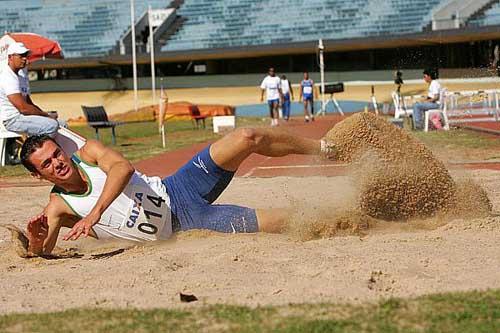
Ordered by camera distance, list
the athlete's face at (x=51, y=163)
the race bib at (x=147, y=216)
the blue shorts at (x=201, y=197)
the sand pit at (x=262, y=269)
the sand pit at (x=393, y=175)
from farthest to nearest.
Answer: the sand pit at (x=393, y=175) < the blue shorts at (x=201, y=197) < the race bib at (x=147, y=216) < the athlete's face at (x=51, y=163) < the sand pit at (x=262, y=269)

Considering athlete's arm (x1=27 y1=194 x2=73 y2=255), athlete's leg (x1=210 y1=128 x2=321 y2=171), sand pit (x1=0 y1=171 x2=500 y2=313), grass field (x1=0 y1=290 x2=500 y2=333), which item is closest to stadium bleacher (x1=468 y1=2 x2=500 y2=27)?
sand pit (x1=0 y1=171 x2=500 y2=313)

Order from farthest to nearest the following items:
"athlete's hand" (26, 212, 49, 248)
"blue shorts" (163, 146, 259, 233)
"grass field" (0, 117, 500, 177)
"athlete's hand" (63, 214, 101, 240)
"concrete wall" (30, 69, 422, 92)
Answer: "concrete wall" (30, 69, 422, 92) → "grass field" (0, 117, 500, 177) → "blue shorts" (163, 146, 259, 233) → "athlete's hand" (26, 212, 49, 248) → "athlete's hand" (63, 214, 101, 240)

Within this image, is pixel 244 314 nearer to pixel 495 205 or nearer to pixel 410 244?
pixel 410 244

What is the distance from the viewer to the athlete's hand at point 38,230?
19.9ft

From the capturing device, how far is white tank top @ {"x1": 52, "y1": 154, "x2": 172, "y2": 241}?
6121 mm

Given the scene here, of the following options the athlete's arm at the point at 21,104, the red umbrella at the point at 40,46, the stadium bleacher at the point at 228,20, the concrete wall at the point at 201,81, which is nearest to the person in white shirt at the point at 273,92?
the red umbrella at the point at 40,46

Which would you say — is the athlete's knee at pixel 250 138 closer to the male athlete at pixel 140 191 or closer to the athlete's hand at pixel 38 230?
the male athlete at pixel 140 191

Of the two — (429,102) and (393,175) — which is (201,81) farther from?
(393,175)

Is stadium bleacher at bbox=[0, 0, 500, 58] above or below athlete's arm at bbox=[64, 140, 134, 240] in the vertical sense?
above

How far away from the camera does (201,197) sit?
6488 millimetres

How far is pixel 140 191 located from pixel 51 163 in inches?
27.0

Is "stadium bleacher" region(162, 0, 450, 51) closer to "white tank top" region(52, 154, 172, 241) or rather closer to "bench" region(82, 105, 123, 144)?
"bench" region(82, 105, 123, 144)

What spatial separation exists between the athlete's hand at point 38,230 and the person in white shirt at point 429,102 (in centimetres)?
1566

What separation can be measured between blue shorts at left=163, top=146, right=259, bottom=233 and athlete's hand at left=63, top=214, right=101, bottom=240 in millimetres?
871
